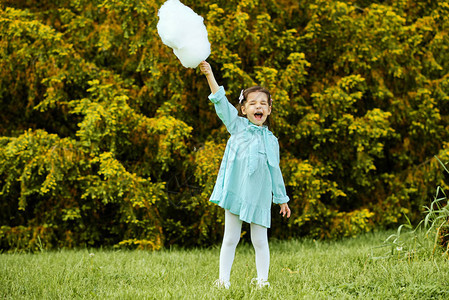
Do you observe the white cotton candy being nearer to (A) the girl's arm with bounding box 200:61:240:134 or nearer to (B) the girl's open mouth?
(A) the girl's arm with bounding box 200:61:240:134

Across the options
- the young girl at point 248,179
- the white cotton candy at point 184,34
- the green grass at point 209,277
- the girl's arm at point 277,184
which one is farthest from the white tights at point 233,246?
the white cotton candy at point 184,34

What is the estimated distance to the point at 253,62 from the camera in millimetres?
6594

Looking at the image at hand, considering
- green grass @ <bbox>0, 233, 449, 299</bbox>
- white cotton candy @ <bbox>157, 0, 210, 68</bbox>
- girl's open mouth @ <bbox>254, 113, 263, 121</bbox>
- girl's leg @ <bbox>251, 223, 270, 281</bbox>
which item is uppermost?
white cotton candy @ <bbox>157, 0, 210, 68</bbox>

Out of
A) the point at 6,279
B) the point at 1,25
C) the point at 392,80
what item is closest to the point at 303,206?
the point at 392,80

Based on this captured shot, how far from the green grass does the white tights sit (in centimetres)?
14

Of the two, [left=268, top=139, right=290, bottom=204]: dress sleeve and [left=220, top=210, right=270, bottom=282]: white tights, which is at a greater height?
[left=268, top=139, right=290, bottom=204]: dress sleeve

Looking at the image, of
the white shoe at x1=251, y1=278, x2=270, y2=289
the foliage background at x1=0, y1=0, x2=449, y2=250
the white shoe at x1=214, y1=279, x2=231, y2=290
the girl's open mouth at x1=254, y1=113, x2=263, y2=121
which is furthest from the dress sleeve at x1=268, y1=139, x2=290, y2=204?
the foliage background at x1=0, y1=0, x2=449, y2=250

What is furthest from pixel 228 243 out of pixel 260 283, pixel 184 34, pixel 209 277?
pixel 184 34

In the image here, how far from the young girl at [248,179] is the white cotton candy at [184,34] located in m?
0.11

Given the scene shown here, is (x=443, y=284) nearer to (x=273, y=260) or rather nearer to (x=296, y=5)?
(x=273, y=260)

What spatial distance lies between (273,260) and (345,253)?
2.30 ft

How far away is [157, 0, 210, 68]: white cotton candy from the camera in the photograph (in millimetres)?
3119

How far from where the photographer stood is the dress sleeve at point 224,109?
3252mm

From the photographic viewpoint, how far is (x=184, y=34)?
3.13 meters
